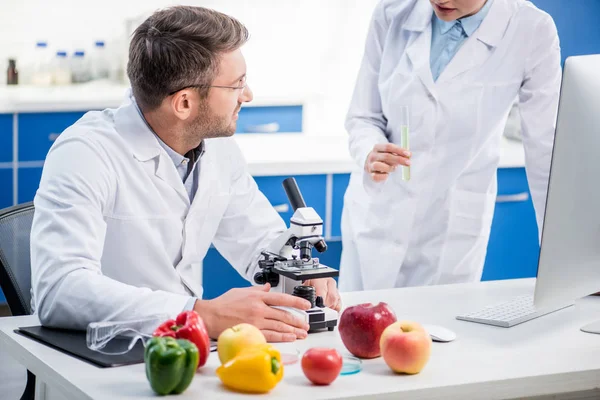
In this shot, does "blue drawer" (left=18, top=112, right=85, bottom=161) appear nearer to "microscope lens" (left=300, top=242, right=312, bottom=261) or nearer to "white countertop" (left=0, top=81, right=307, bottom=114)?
"white countertop" (left=0, top=81, right=307, bottom=114)

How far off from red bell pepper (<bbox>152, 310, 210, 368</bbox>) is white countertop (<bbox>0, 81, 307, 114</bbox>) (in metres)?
2.67

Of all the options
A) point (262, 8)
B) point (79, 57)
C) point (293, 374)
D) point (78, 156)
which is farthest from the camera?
point (262, 8)

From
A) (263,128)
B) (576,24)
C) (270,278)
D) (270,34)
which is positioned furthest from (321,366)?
(270,34)

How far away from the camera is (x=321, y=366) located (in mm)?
1487

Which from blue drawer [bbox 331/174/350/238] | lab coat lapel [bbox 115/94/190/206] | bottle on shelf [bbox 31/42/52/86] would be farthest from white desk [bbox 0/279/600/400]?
bottle on shelf [bbox 31/42/52/86]

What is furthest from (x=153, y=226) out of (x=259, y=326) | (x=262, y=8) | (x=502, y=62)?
(x=262, y=8)

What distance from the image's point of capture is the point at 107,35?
4688mm

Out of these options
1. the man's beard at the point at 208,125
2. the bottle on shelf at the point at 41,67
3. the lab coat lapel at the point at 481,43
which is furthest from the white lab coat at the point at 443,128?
the bottle on shelf at the point at 41,67

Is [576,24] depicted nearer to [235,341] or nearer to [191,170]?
[191,170]

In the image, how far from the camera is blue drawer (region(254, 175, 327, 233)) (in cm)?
363

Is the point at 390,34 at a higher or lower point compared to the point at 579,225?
higher

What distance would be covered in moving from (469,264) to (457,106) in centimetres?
45

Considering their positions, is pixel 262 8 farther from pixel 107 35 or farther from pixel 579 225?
pixel 579 225

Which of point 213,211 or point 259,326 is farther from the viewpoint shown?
point 213,211
